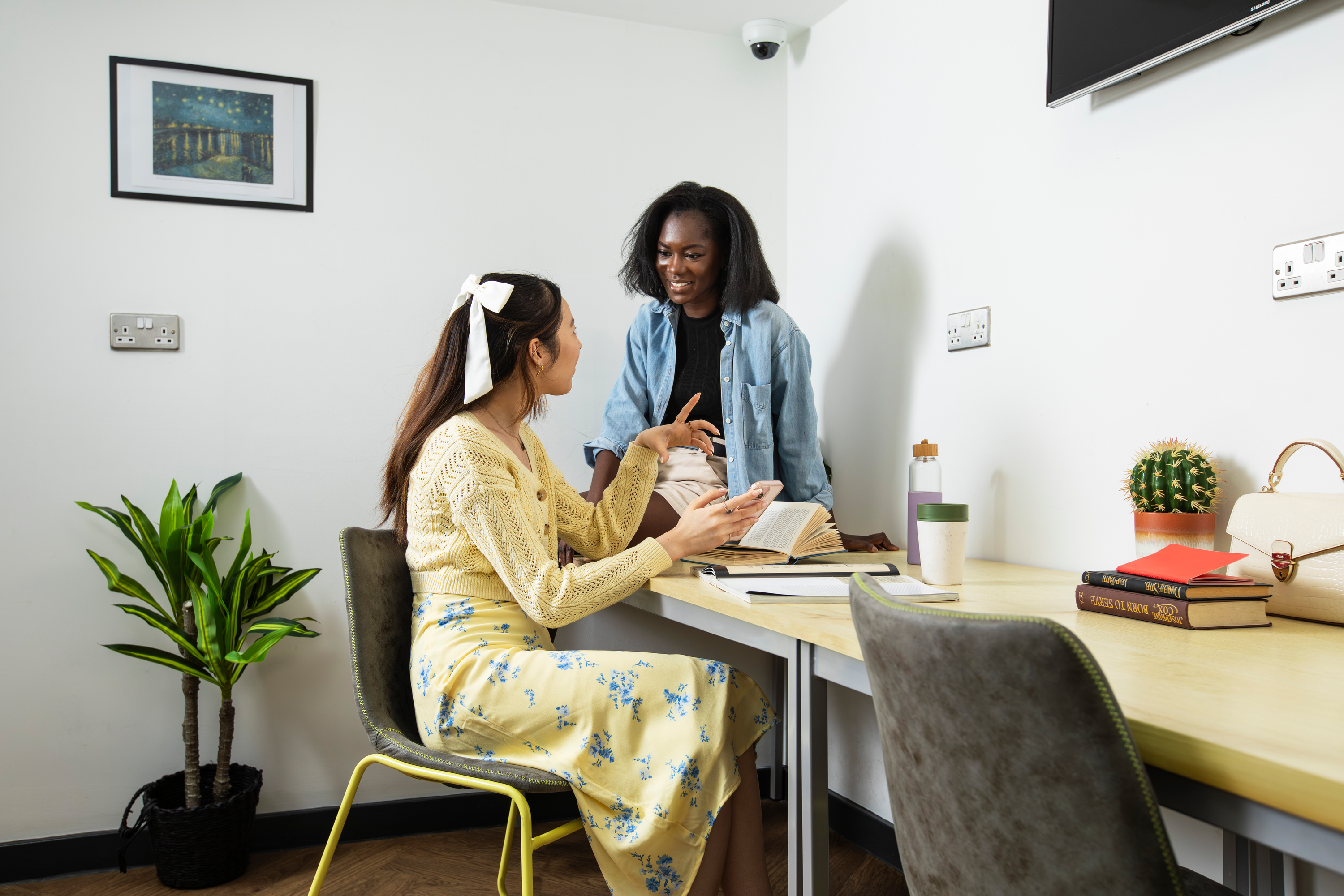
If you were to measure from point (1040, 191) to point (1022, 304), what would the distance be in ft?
0.77

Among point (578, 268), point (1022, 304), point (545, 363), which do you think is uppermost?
point (578, 268)

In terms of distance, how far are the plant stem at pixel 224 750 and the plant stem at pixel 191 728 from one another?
0.04 meters

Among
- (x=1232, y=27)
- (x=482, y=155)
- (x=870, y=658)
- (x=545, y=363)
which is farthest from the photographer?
(x=482, y=155)

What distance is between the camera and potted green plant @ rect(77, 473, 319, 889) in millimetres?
1960

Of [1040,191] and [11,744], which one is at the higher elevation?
[1040,191]

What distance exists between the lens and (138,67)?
85.5 inches

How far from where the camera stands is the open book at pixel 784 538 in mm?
1674

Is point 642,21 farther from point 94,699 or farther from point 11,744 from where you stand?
point 11,744

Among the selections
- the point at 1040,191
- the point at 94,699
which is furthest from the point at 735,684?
the point at 94,699

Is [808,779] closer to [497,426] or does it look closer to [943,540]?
[943,540]

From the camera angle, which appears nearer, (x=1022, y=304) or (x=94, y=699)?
(x=1022, y=304)

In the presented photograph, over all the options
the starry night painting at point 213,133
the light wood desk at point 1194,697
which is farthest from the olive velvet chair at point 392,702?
the starry night painting at point 213,133

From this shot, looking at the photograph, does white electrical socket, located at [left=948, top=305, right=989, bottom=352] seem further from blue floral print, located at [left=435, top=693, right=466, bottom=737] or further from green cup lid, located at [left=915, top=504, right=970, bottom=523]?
blue floral print, located at [left=435, top=693, right=466, bottom=737]

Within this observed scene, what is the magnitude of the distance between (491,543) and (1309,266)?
4.35 feet
